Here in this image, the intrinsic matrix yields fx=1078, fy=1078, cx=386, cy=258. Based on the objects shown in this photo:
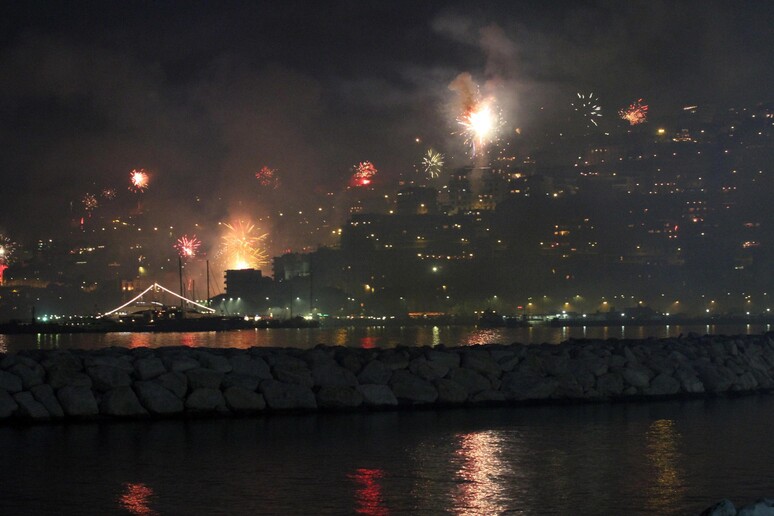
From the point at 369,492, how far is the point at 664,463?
4.10m

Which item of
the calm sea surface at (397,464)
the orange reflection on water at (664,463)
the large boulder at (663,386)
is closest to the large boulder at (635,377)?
the large boulder at (663,386)

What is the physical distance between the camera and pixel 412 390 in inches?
748

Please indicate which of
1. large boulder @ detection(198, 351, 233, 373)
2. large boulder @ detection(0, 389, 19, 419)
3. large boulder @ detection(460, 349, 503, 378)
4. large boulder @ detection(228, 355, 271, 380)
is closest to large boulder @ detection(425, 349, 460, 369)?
large boulder @ detection(460, 349, 503, 378)

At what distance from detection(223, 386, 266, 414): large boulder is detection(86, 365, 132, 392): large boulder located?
5.38ft

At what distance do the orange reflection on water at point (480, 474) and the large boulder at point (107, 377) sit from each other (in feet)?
18.9

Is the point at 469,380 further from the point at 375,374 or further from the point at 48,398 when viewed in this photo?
the point at 48,398

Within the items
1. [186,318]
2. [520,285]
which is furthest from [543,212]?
[186,318]

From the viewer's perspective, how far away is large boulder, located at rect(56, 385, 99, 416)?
16.9 meters

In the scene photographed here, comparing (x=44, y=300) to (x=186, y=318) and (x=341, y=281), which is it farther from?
(x=186, y=318)

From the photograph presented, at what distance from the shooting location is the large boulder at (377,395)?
18.6 meters

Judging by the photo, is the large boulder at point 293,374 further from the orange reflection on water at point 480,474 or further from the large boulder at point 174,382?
the orange reflection on water at point 480,474

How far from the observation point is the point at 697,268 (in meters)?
179

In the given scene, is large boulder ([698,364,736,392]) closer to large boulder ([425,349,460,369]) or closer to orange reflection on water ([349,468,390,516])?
large boulder ([425,349,460,369])

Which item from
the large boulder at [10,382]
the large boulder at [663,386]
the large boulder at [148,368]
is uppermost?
the large boulder at [148,368]
